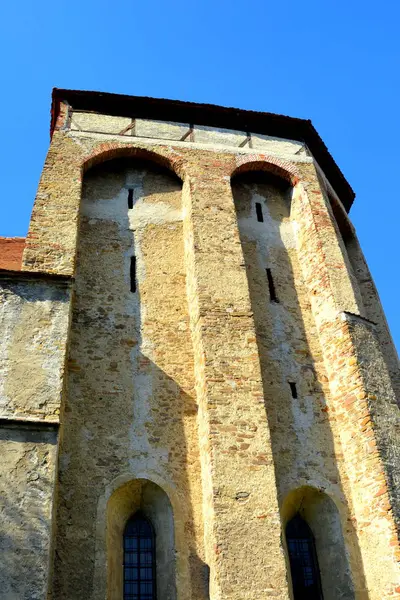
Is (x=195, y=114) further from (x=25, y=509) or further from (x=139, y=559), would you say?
(x=25, y=509)

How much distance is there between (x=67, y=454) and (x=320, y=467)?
412 centimetres

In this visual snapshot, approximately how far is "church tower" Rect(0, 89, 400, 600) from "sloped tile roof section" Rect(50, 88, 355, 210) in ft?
0.72

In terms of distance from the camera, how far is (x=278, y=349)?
10.9 meters

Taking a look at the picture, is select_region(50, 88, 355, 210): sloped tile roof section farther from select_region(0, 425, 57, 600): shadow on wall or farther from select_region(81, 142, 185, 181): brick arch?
select_region(0, 425, 57, 600): shadow on wall

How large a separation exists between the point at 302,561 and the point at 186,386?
3338mm

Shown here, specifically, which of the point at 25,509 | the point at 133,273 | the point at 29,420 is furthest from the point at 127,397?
the point at 25,509

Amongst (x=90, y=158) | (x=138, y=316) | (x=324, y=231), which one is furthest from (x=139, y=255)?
(x=324, y=231)

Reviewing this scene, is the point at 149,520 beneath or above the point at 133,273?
beneath

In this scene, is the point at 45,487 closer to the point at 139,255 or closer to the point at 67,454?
the point at 67,454

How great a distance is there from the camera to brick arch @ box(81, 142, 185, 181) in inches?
499

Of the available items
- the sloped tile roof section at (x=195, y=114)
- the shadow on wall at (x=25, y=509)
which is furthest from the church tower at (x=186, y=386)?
the sloped tile roof section at (x=195, y=114)

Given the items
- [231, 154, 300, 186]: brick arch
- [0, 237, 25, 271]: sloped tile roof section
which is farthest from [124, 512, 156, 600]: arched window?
[231, 154, 300, 186]: brick arch

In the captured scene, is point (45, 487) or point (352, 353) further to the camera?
point (352, 353)

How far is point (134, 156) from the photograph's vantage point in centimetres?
1305
